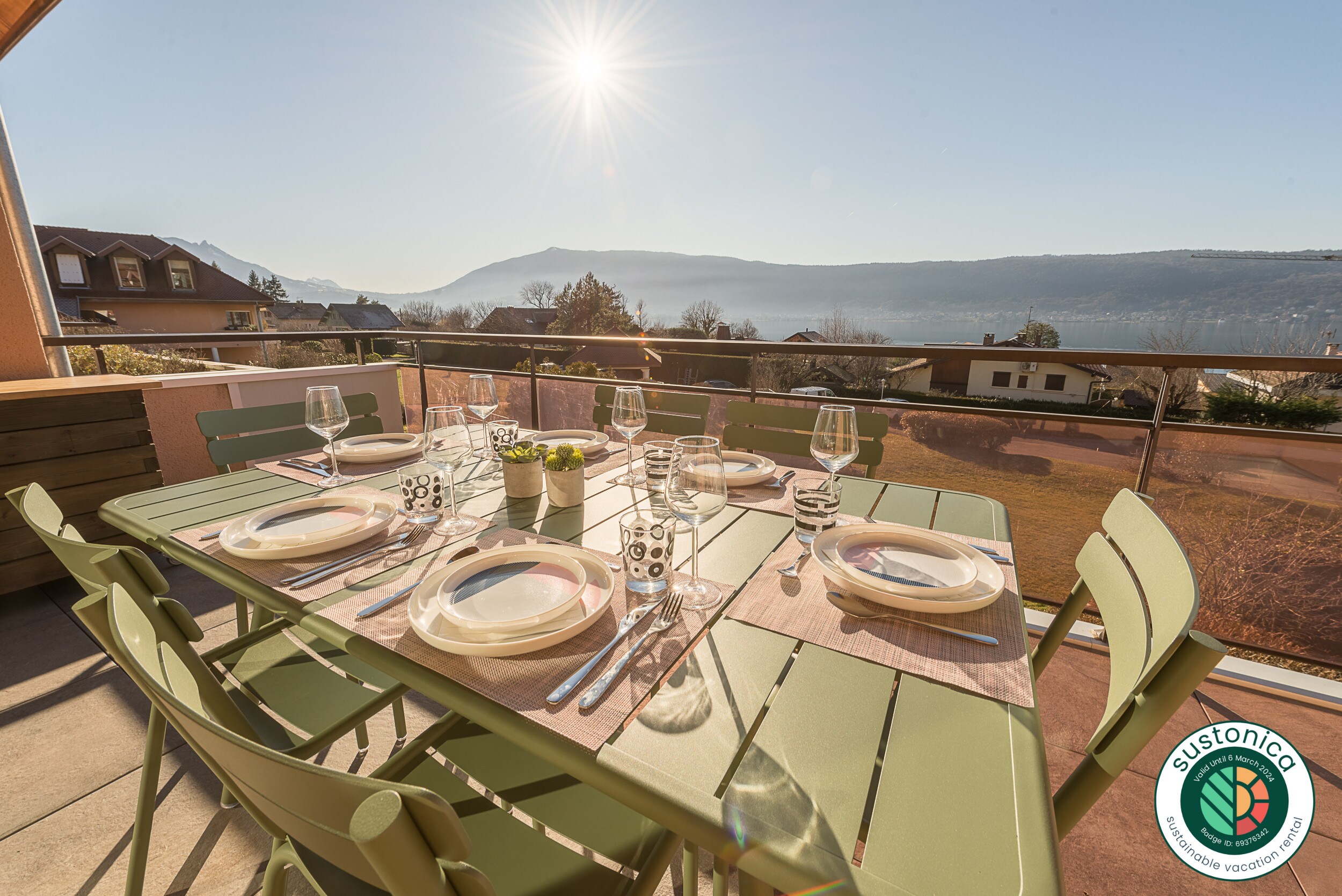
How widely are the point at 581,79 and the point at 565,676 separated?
32.7 metres

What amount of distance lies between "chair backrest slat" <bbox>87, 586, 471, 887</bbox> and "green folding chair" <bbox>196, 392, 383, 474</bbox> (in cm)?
128

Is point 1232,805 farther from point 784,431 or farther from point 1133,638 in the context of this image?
point 784,431

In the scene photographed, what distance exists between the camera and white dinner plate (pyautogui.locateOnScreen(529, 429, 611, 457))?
1914mm

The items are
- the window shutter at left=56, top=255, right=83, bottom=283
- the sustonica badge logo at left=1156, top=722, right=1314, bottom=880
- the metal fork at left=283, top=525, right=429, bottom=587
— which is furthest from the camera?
the window shutter at left=56, top=255, right=83, bottom=283

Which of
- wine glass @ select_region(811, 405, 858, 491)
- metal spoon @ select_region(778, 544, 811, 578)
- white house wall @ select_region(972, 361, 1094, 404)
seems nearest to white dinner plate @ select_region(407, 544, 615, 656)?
metal spoon @ select_region(778, 544, 811, 578)

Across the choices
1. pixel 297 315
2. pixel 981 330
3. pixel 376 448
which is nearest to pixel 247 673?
pixel 376 448

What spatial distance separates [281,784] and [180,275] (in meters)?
37.0

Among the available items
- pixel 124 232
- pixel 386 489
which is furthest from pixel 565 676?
pixel 124 232

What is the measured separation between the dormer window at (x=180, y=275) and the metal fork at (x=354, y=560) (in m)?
35.7

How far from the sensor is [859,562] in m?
1.02

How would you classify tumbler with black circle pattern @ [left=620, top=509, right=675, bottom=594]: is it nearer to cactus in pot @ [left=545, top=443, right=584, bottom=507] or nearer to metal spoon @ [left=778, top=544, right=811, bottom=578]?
metal spoon @ [left=778, top=544, right=811, bottom=578]

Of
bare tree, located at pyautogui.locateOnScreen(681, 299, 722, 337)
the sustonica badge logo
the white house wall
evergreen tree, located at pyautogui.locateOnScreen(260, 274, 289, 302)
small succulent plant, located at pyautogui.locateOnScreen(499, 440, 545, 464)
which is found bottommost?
the white house wall

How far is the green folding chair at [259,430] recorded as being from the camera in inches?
76.6

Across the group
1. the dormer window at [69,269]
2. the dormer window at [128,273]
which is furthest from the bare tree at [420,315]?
the dormer window at [69,269]
